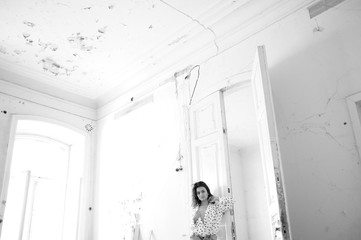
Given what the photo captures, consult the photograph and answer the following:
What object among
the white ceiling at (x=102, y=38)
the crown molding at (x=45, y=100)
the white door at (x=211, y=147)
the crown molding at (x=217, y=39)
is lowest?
the white door at (x=211, y=147)

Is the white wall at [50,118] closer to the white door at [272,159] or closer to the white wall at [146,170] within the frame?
the white wall at [146,170]

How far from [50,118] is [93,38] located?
150 cm

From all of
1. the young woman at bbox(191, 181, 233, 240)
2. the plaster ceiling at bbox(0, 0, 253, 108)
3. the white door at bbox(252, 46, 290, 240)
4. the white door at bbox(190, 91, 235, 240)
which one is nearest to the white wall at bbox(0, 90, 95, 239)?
the plaster ceiling at bbox(0, 0, 253, 108)

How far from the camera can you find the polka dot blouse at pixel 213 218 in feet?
9.69

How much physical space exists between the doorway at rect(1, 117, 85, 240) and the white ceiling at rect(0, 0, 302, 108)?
29.2 inches

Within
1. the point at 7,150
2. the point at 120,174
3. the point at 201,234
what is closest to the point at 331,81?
the point at 201,234

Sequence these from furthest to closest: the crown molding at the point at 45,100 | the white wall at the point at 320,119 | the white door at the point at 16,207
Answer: the white door at the point at 16,207 → the crown molding at the point at 45,100 → the white wall at the point at 320,119

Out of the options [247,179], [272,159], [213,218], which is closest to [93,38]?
[213,218]

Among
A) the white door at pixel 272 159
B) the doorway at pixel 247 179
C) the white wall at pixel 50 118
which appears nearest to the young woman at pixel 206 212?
the white door at pixel 272 159

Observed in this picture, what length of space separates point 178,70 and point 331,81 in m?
1.93

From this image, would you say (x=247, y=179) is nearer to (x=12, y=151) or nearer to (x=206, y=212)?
(x=206, y=212)

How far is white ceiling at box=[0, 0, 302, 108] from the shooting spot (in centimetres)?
334

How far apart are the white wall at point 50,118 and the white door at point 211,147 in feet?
6.76

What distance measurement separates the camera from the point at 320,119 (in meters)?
2.57
